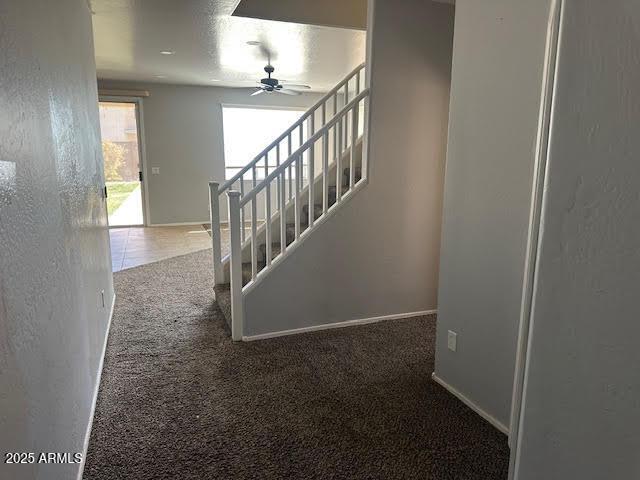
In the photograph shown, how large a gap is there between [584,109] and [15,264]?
1.45 m

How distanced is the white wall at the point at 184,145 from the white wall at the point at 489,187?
628cm

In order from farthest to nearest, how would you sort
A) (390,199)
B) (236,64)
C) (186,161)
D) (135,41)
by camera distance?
1. (186,161)
2. (236,64)
3. (135,41)
4. (390,199)

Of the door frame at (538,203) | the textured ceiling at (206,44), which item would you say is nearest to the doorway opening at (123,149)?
the textured ceiling at (206,44)

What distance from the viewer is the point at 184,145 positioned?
26.4 feet

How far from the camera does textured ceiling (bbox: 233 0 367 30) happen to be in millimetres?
3816

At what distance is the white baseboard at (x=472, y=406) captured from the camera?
7.19 feet

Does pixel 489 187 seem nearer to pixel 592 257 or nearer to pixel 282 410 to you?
pixel 592 257

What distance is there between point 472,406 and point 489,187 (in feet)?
3.88

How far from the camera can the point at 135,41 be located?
15.5 ft

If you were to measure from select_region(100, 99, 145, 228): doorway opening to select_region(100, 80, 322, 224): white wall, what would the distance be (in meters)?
0.22

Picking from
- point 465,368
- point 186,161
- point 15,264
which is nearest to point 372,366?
point 465,368

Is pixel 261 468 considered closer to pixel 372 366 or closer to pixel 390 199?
pixel 372 366

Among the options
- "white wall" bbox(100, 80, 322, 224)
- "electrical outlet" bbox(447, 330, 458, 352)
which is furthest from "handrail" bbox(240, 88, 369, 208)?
"white wall" bbox(100, 80, 322, 224)

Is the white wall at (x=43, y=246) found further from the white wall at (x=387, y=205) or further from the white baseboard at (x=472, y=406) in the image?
the white baseboard at (x=472, y=406)
